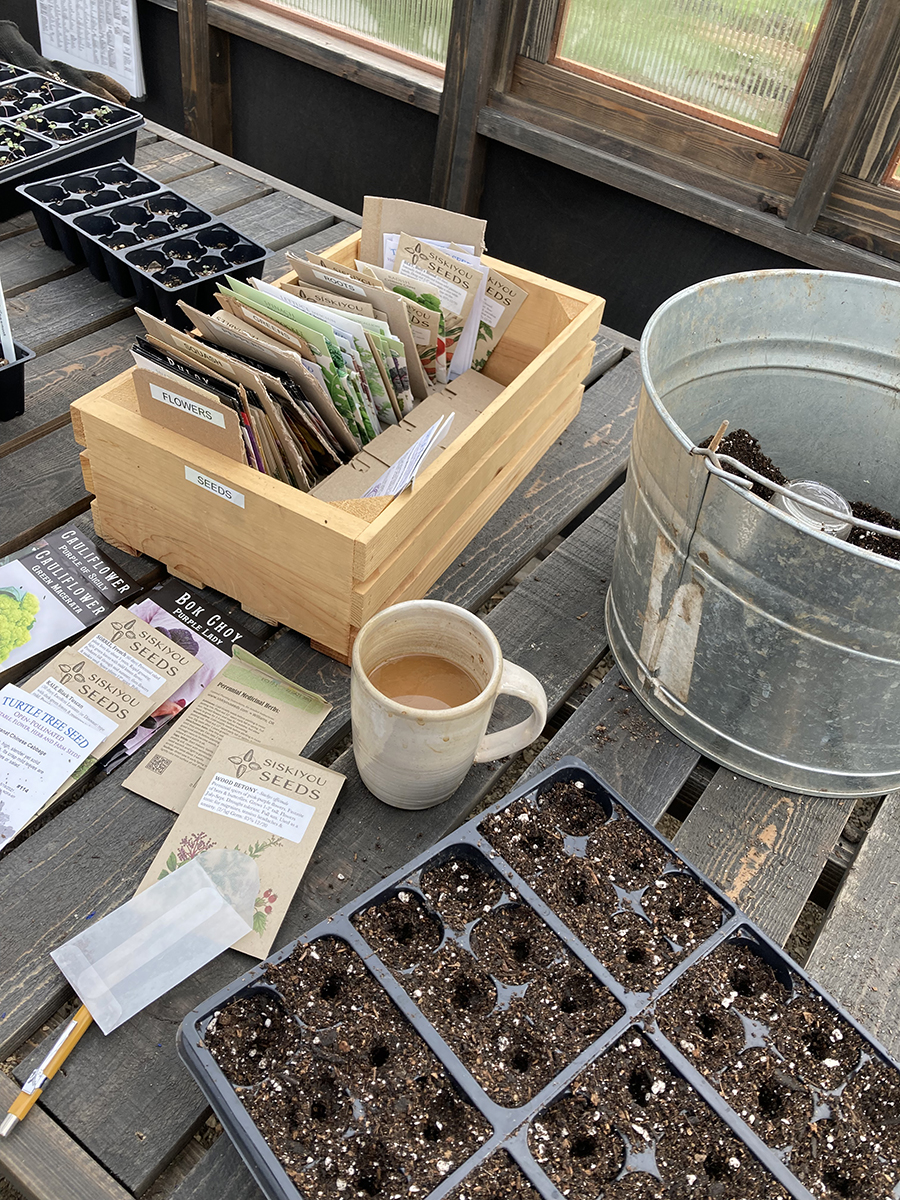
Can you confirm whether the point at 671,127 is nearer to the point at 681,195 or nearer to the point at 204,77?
the point at 681,195

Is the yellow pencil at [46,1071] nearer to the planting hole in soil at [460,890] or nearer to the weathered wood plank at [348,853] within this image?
the weathered wood plank at [348,853]

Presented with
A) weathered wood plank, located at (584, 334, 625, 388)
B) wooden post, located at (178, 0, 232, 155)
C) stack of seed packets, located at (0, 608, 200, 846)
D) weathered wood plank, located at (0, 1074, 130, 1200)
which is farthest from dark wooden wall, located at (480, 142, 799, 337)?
weathered wood plank, located at (0, 1074, 130, 1200)

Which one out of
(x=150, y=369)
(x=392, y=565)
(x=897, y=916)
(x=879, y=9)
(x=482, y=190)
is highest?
(x=879, y=9)

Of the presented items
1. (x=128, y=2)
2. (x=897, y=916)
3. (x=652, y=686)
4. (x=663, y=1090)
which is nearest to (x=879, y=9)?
(x=652, y=686)

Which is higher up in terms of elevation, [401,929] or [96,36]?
[401,929]

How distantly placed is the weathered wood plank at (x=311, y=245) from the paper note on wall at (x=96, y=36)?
Result: 1.81 m

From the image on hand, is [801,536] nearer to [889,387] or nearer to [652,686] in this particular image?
[652,686]

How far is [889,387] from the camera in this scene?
1098 millimetres

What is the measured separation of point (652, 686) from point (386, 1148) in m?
0.54

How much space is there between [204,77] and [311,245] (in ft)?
5.31

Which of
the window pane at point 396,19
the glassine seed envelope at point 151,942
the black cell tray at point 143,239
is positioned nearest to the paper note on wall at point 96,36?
the window pane at point 396,19

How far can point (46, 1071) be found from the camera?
2.37ft

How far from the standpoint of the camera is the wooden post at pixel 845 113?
1765mm

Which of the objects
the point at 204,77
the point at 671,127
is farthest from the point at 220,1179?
the point at 204,77
